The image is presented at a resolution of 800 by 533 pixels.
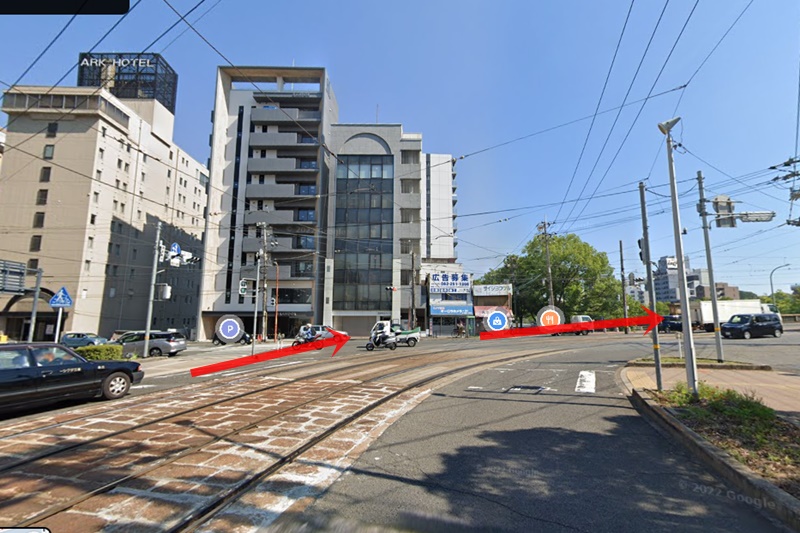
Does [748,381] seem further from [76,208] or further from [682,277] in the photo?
[76,208]

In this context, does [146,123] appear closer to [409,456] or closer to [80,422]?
[80,422]

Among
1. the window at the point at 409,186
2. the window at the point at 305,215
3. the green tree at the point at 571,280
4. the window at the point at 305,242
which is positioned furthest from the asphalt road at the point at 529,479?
the green tree at the point at 571,280

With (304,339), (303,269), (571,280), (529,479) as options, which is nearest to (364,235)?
(303,269)

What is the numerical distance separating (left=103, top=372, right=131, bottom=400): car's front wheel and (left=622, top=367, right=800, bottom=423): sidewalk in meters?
12.5

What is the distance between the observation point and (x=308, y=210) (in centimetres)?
4803

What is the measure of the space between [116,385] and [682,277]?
13317 millimetres

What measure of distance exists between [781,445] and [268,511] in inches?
247

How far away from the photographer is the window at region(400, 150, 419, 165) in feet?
164

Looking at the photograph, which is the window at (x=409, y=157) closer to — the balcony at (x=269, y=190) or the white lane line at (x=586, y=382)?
the balcony at (x=269, y=190)

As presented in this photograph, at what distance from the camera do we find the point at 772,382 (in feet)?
34.8

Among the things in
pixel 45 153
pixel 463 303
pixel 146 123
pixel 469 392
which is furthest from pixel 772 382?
pixel 146 123

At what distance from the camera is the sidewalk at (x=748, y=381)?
8.03 meters

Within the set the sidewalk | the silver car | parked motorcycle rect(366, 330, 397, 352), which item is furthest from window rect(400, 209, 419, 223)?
the sidewalk

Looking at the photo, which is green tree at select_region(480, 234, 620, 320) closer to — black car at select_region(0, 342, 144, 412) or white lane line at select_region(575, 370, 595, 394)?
white lane line at select_region(575, 370, 595, 394)
